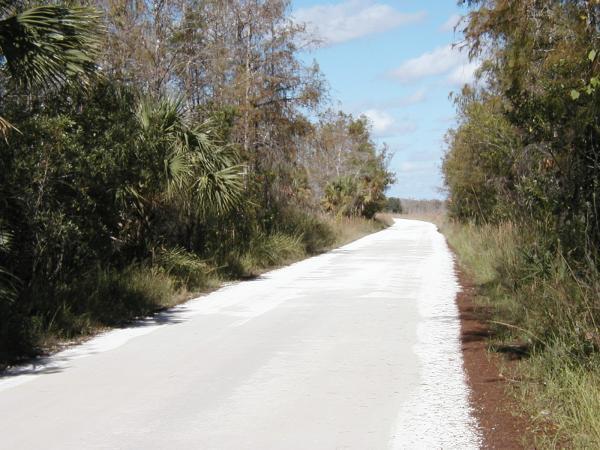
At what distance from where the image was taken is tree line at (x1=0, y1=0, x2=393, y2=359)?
29.2ft

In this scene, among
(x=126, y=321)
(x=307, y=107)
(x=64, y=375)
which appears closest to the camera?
(x=64, y=375)

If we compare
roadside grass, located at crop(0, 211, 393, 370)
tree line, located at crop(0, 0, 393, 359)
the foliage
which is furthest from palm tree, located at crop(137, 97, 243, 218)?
the foliage

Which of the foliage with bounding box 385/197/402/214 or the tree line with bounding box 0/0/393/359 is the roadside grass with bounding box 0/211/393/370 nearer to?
the tree line with bounding box 0/0/393/359

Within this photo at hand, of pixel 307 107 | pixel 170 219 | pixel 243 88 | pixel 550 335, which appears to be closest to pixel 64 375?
pixel 550 335

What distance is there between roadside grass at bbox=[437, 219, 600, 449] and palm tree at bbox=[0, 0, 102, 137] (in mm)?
5638

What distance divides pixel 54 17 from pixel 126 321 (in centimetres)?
435

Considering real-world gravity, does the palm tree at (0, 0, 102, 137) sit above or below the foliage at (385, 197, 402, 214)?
above

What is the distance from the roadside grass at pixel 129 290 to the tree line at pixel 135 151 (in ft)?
0.13

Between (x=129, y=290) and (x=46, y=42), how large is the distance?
460 centimetres

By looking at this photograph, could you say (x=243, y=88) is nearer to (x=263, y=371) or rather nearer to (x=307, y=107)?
(x=307, y=107)

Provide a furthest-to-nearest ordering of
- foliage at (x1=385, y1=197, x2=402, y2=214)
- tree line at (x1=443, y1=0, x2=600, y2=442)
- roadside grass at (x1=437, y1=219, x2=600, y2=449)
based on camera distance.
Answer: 1. foliage at (x1=385, y1=197, x2=402, y2=214)
2. tree line at (x1=443, y1=0, x2=600, y2=442)
3. roadside grass at (x1=437, y1=219, x2=600, y2=449)

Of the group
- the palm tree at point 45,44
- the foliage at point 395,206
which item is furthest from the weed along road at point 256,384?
the foliage at point 395,206

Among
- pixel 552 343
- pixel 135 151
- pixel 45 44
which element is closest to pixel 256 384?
pixel 552 343

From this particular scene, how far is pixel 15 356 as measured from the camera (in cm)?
787
